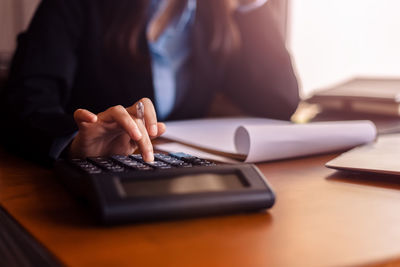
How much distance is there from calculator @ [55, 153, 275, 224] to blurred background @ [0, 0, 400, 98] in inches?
48.3

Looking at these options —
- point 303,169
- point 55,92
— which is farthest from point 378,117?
point 55,92

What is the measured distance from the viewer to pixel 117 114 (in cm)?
49

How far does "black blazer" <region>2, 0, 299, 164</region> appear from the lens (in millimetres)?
697

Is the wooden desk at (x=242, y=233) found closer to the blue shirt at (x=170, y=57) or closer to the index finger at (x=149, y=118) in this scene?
the index finger at (x=149, y=118)

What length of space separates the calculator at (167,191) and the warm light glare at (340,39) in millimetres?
1268

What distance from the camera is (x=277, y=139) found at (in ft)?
1.83

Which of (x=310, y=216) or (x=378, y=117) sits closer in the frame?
(x=310, y=216)

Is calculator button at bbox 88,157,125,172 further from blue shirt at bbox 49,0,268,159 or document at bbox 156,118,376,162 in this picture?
blue shirt at bbox 49,0,268,159

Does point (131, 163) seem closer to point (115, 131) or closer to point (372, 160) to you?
point (115, 131)

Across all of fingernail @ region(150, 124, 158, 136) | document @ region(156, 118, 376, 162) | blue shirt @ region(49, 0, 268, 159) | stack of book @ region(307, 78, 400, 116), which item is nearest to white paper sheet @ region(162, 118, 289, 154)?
document @ region(156, 118, 376, 162)

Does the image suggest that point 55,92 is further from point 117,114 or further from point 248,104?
point 248,104

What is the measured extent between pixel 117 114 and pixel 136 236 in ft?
0.70

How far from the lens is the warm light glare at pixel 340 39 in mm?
1549

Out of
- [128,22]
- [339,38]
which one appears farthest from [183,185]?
[339,38]
